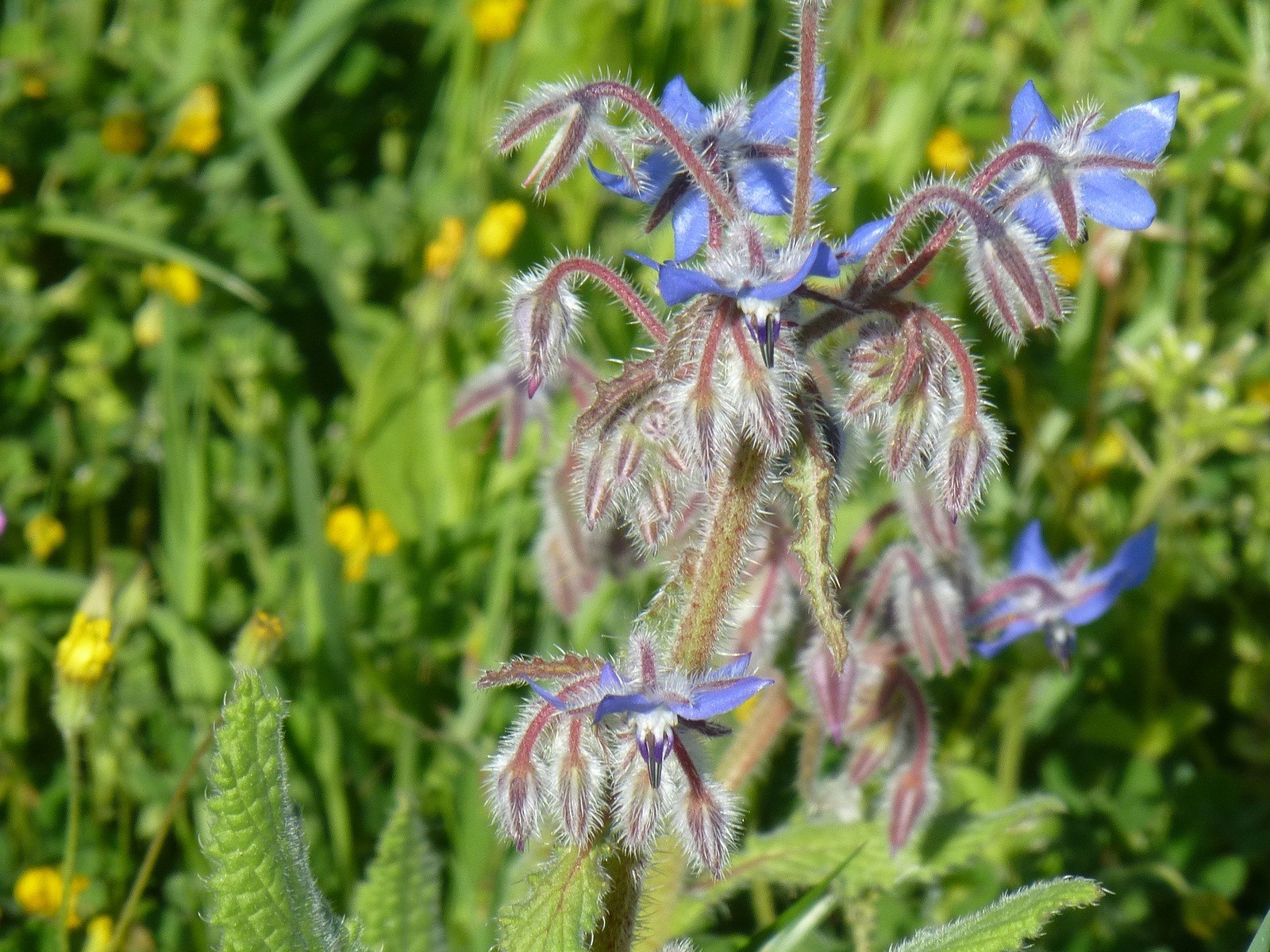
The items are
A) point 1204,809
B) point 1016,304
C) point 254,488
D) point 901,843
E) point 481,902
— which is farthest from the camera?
point 254,488

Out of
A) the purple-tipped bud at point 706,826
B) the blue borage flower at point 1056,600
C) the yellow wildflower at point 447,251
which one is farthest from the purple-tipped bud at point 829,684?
the yellow wildflower at point 447,251

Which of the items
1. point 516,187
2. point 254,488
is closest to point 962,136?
point 516,187

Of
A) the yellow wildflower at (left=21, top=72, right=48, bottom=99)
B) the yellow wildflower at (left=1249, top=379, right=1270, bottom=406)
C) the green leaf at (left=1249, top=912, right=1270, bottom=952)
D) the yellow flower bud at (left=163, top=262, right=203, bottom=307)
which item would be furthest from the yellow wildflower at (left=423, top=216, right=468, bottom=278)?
the green leaf at (left=1249, top=912, right=1270, bottom=952)

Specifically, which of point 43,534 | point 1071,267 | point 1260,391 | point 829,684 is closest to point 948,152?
point 1071,267

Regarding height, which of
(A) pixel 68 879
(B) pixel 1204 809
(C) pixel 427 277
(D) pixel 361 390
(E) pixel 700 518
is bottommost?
(B) pixel 1204 809

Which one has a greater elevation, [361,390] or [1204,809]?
[361,390]

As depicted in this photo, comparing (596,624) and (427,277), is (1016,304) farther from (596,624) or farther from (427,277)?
(427,277)

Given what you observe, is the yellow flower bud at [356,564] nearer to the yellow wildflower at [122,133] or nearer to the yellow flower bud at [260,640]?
the yellow flower bud at [260,640]
